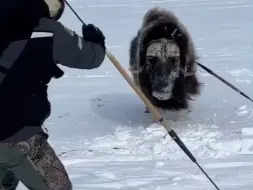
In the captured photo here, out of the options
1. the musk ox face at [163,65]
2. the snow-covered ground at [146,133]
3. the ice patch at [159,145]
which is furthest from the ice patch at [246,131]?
the musk ox face at [163,65]

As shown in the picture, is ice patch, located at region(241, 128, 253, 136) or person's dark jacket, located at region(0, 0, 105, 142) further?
ice patch, located at region(241, 128, 253, 136)

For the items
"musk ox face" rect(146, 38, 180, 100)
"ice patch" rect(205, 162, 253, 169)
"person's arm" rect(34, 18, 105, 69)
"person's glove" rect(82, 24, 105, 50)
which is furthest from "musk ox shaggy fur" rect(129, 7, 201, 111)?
"person's arm" rect(34, 18, 105, 69)

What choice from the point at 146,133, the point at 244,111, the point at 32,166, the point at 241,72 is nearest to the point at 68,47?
the point at 32,166

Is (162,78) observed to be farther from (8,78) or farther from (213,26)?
(213,26)

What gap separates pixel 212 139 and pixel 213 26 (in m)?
8.47

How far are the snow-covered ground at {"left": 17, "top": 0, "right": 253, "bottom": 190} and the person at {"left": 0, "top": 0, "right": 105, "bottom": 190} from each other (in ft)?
4.59

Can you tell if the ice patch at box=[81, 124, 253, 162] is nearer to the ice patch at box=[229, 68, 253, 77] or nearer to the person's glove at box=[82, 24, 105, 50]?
the person's glove at box=[82, 24, 105, 50]

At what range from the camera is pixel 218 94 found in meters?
7.11

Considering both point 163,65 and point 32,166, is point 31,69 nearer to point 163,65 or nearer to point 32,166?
point 32,166

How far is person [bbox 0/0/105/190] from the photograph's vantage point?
257 cm

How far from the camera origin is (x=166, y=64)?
18.8ft

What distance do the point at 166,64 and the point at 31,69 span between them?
3.19m

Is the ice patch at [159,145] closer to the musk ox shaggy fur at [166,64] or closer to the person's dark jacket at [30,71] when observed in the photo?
the musk ox shaggy fur at [166,64]

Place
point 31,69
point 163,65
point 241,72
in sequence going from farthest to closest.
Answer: point 241,72 < point 163,65 < point 31,69
